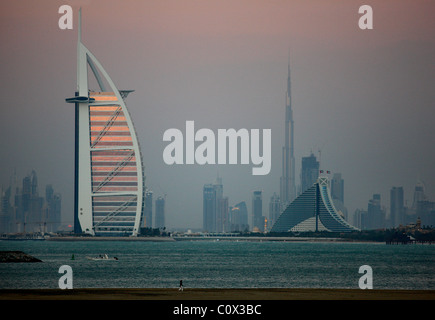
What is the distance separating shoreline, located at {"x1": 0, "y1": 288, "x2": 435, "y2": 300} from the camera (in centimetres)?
4747

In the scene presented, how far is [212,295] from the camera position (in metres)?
49.6

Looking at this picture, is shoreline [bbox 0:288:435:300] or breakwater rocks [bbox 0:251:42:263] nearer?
shoreline [bbox 0:288:435:300]

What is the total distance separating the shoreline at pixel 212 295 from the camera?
4747 centimetres

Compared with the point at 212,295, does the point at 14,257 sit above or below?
below

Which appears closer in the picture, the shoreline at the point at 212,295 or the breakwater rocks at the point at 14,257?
the shoreline at the point at 212,295

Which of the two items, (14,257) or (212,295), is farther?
(14,257)

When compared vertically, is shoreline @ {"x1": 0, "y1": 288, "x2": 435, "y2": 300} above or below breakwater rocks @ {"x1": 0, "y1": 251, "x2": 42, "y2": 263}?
above

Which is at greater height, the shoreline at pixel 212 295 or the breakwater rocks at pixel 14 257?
the shoreline at pixel 212 295

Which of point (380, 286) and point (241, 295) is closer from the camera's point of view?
point (241, 295)
